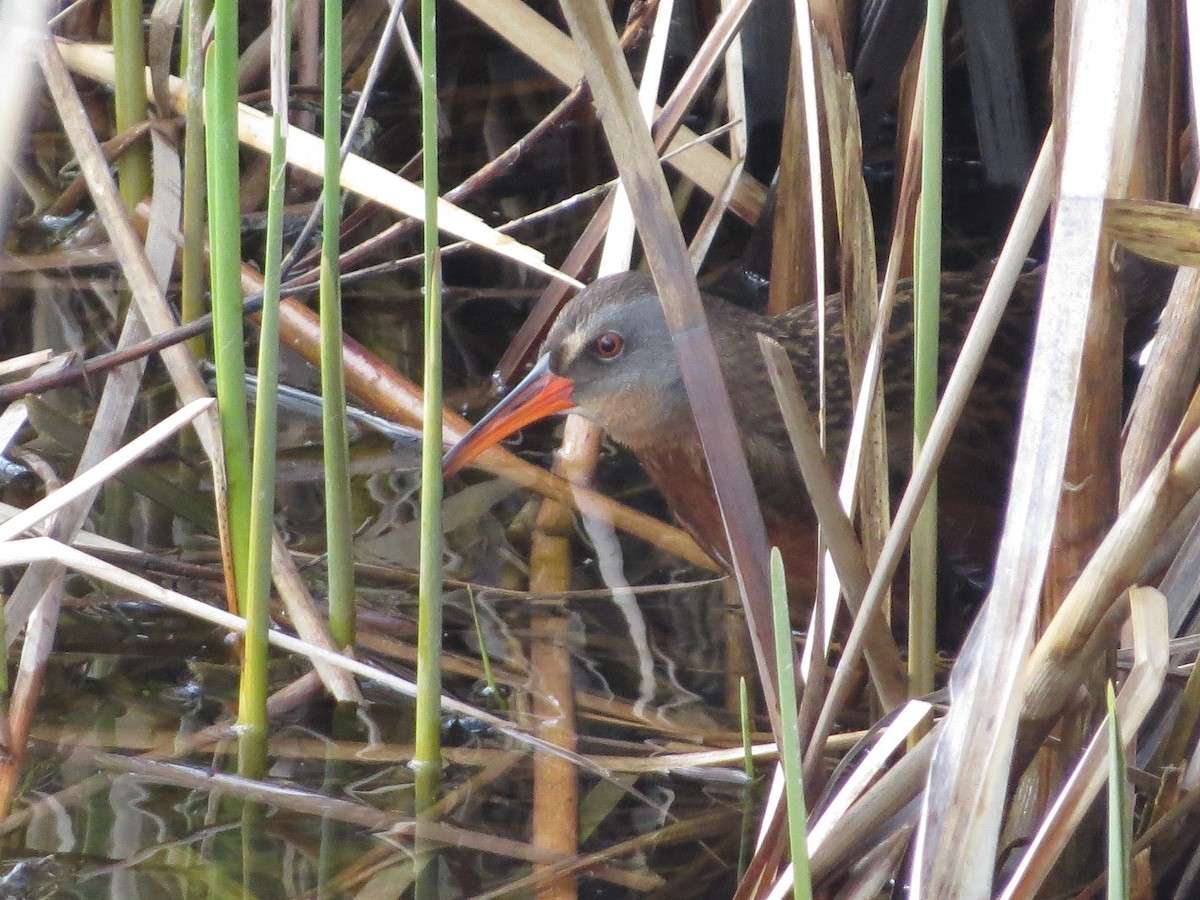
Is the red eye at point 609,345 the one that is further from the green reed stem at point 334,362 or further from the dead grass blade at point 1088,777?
the dead grass blade at point 1088,777

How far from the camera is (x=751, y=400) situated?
2.06 m

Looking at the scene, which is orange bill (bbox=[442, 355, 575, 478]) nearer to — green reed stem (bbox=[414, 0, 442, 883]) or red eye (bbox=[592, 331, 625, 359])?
red eye (bbox=[592, 331, 625, 359])

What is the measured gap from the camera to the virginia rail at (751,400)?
6.55 ft

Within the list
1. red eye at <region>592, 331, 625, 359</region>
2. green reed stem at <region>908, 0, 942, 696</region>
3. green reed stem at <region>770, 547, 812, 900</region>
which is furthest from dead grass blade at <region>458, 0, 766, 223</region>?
green reed stem at <region>770, 547, 812, 900</region>

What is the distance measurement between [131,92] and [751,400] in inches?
43.0

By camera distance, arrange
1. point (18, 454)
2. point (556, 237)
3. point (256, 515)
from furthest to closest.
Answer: point (556, 237), point (18, 454), point (256, 515)

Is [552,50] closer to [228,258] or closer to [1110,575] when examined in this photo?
[228,258]

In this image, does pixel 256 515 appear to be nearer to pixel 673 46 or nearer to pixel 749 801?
pixel 749 801

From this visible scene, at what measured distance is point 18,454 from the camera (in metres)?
2.04

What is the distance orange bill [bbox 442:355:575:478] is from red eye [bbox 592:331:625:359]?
0.21ft

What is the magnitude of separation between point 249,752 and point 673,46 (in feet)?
5.35

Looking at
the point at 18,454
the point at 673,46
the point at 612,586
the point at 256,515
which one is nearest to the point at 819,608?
the point at 256,515

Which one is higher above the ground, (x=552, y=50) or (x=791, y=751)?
(x=552, y=50)

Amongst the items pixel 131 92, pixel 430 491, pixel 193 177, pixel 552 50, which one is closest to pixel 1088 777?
pixel 430 491
